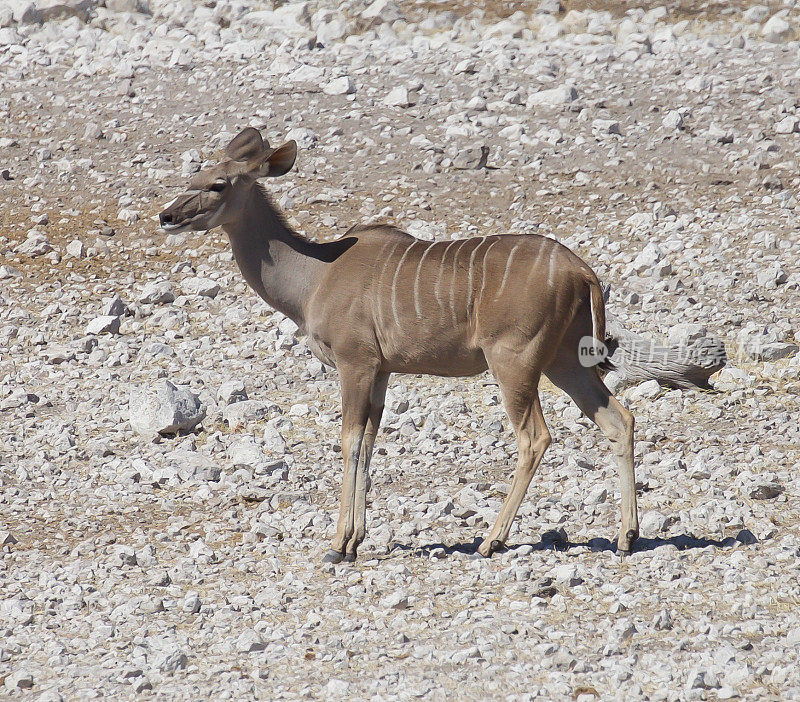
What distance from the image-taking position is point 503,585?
6.12 metres

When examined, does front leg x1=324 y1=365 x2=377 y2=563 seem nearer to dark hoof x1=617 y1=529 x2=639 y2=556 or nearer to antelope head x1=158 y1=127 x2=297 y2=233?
antelope head x1=158 y1=127 x2=297 y2=233

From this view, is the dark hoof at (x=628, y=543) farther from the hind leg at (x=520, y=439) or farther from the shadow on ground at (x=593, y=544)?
the hind leg at (x=520, y=439)

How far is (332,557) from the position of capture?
663cm

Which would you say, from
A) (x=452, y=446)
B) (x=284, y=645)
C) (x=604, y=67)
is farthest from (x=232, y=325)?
(x=604, y=67)

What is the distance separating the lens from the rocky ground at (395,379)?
5469 mm

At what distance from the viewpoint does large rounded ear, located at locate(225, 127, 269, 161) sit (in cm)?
733

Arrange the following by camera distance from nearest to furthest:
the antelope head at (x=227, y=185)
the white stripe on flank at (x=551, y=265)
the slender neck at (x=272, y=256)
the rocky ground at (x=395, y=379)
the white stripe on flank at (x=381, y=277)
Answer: the rocky ground at (x=395, y=379) → the white stripe on flank at (x=551, y=265) → the white stripe on flank at (x=381, y=277) → the antelope head at (x=227, y=185) → the slender neck at (x=272, y=256)

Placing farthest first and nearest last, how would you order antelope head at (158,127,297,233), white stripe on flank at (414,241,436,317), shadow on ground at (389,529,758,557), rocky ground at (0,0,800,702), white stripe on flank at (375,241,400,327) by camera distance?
antelope head at (158,127,297,233)
white stripe on flank at (375,241,400,327)
white stripe on flank at (414,241,436,317)
shadow on ground at (389,529,758,557)
rocky ground at (0,0,800,702)

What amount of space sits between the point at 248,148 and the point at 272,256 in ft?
2.30

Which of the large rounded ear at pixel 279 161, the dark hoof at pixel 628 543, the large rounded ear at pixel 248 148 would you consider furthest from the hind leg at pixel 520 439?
the large rounded ear at pixel 248 148

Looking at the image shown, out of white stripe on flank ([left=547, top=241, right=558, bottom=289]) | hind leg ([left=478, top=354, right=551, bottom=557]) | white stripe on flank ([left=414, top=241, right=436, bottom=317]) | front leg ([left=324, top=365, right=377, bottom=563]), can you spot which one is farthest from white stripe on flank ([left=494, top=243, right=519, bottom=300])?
front leg ([left=324, top=365, right=377, bottom=563])

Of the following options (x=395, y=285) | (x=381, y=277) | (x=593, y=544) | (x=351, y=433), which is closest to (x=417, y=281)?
(x=395, y=285)

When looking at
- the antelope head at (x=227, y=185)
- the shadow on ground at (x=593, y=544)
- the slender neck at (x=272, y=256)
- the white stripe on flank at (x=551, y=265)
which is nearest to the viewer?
the white stripe on flank at (x=551, y=265)

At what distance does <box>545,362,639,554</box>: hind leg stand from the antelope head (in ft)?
7.30
